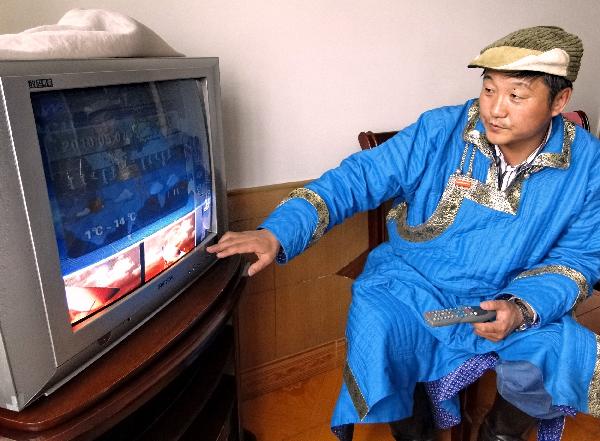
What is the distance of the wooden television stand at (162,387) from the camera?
0.73 metres

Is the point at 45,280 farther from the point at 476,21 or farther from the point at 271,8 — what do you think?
the point at 476,21

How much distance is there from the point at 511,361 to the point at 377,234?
60 centimetres

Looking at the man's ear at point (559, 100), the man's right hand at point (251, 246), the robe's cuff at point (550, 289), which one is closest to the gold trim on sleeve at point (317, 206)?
the man's right hand at point (251, 246)

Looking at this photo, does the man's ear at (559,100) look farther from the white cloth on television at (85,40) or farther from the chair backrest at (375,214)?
the white cloth on television at (85,40)

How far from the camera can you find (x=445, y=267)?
135cm

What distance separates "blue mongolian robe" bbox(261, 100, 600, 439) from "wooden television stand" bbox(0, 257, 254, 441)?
0.25m

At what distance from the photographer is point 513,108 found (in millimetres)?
1204

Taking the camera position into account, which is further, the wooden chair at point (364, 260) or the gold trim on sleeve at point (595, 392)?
the wooden chair at point (364, 260)

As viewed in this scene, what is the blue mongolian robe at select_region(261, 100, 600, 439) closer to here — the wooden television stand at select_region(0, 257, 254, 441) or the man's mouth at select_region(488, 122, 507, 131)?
the man's mouth at select_region(488, 122, 507, 131)

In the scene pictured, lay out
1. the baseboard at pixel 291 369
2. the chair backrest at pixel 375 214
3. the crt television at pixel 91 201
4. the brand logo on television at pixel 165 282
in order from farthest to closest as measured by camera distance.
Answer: the baseboard at pixel 291 369 → the chair backrest at pixel 375 214 → the brand logo on television at pixel 165 282 → the crt television at pixel 91 201

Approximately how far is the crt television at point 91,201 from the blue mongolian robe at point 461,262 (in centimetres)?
31

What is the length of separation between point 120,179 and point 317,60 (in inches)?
37.7

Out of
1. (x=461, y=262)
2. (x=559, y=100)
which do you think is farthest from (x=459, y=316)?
(x=559, y=100)

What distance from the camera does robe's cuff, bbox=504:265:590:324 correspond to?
47.3 inches
